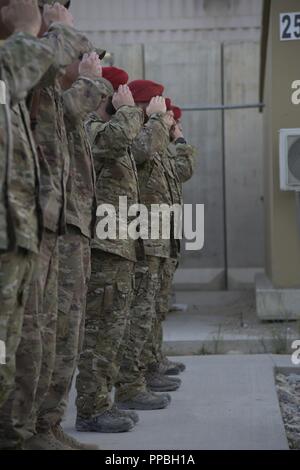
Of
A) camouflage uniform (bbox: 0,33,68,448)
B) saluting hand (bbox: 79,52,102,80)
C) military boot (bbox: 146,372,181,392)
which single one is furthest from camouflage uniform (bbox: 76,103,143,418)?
camouflage uniform (bbox: 0,33,68,448)

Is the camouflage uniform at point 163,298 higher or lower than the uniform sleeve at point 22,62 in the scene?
lower

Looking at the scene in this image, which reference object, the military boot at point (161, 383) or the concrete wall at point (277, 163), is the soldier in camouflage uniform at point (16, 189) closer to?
the military boot at point (161, 383)

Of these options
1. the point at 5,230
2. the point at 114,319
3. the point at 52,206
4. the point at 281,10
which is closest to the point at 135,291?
the point at 114,319

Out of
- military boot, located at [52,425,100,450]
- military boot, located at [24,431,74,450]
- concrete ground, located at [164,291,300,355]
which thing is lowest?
concrete ground, located at [164,291,300,355]

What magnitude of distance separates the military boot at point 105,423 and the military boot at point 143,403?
736 millimetres

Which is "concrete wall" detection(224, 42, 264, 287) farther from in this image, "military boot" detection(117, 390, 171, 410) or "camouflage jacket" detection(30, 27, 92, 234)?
"camouflage jacket" detection(30, 27, 92, 234)

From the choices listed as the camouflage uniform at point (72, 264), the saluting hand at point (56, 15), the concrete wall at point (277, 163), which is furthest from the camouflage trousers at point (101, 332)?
the concrete wall at point (277, 163)

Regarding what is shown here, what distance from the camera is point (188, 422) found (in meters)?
5.72

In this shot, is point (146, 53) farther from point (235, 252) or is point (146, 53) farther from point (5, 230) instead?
point (5, 230)

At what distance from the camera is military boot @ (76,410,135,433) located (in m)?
5.37

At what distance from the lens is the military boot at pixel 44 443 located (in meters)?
4.36

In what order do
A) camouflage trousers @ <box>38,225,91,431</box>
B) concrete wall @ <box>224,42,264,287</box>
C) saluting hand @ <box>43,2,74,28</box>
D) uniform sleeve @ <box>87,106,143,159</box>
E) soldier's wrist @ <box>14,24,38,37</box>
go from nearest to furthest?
soldier's wrist @ <box>14,24,38,37</box> → saluting hand @ <box>43,2,74,28</box> → camouflage trousers @ <box>38,225,91,431</box> → uniform sleeve @ <box>87,106,143,159</box> → concrete wall @ <box>224,42,264,287</box>

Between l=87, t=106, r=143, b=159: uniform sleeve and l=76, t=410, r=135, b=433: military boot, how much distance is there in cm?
140

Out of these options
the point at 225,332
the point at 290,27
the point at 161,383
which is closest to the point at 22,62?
the point at 161,383
